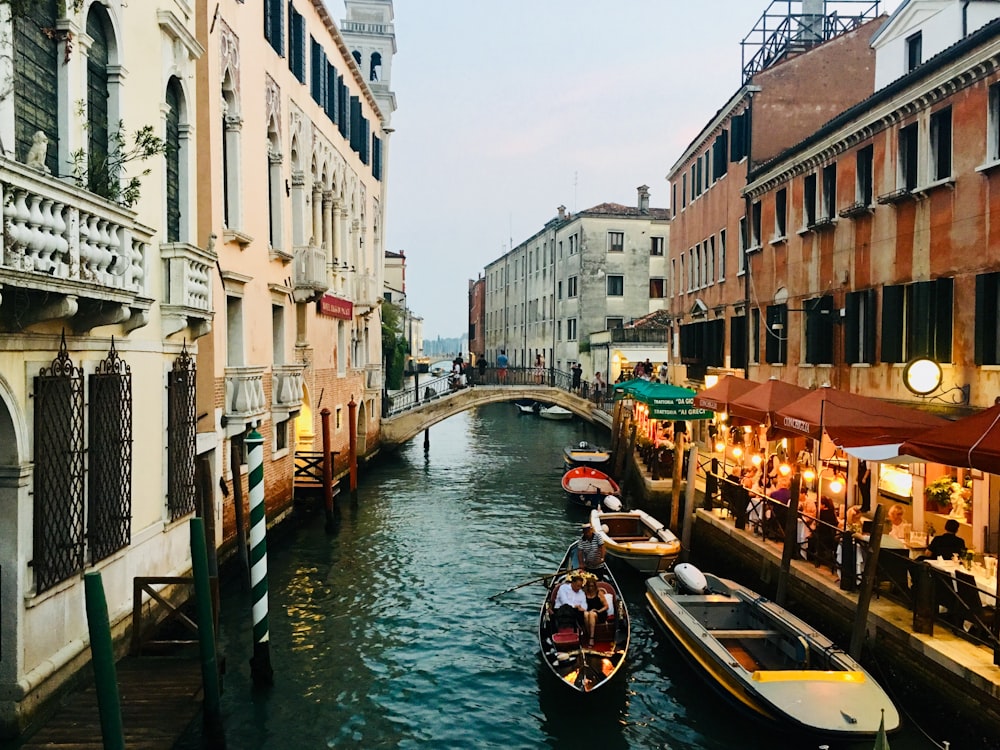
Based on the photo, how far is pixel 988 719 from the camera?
290 inches

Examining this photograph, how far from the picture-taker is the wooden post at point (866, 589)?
8.89 meters

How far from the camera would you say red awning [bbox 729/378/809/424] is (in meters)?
13.3

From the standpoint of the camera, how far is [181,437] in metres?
10.8

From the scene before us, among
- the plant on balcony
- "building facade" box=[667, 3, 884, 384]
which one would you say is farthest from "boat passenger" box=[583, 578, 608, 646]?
"building facade" box=[667, 3, 884, 384]

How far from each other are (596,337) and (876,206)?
29033 millimetres

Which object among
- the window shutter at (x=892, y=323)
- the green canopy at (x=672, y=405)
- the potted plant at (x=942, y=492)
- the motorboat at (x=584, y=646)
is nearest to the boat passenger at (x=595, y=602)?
the motorboat at (x=584, y=646)

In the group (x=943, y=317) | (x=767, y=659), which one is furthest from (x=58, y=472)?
(x=943, y=317)

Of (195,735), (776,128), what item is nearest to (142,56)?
(195,735)

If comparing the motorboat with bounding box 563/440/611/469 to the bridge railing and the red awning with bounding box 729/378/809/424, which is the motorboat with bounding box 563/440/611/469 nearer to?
the bridge railing

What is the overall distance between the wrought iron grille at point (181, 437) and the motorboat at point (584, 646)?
4895 mm

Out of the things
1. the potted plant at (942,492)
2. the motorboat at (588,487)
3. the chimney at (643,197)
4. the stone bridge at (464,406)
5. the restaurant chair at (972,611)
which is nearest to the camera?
the restaurant chair at (972,611)

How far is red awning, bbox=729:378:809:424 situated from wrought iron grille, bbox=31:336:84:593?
977 centimetres

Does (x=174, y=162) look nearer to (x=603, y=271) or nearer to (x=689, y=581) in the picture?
(x=689, y=581)

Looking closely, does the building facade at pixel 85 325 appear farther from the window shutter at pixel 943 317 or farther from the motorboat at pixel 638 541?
the window shutter at pixel 943 317
